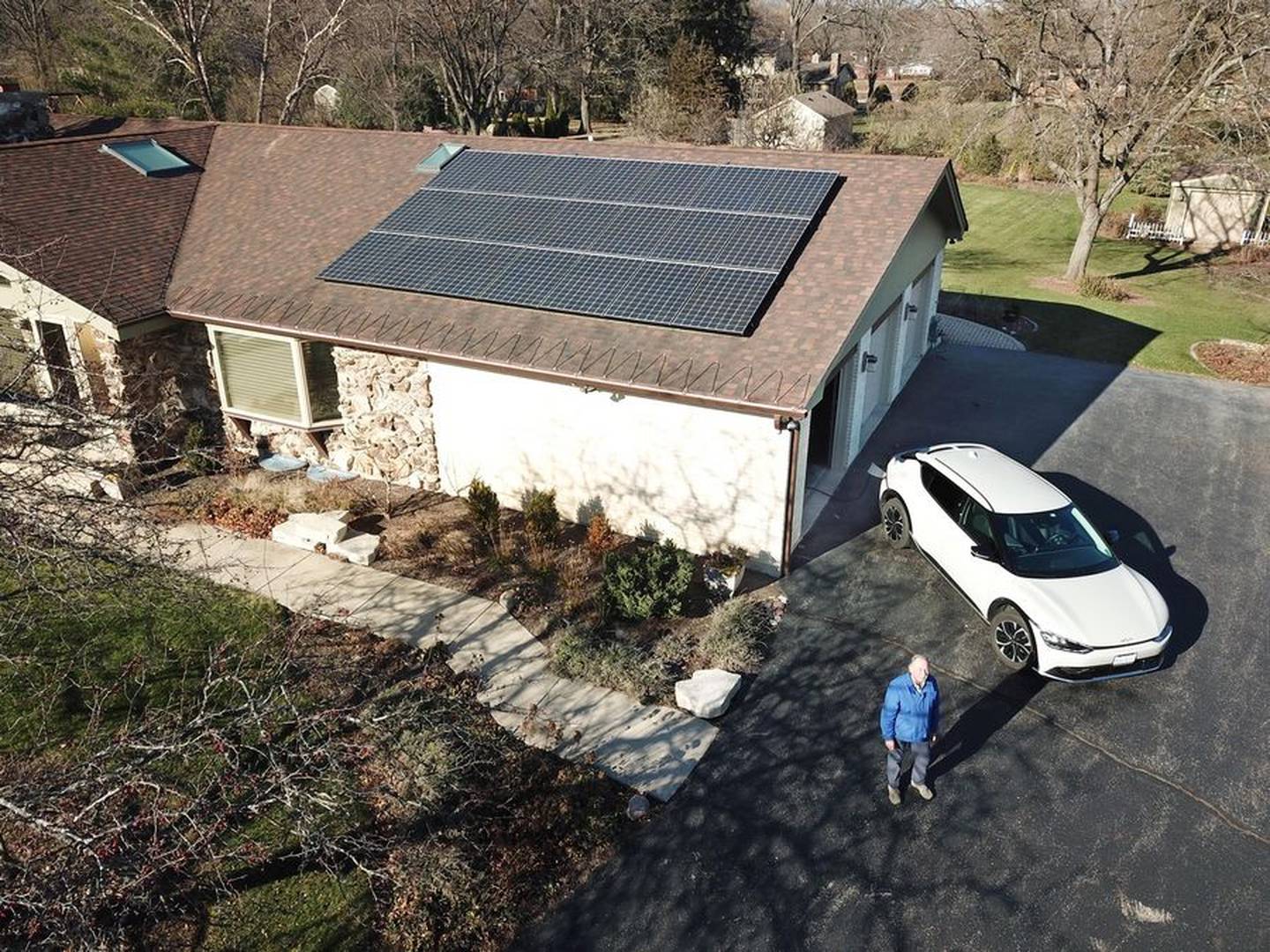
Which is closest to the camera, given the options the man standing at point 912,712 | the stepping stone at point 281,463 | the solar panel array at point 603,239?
the man standing at point 912,712

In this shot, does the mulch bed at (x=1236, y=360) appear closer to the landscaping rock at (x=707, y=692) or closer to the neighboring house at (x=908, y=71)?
the landscaping rock at (x=707, y=692)

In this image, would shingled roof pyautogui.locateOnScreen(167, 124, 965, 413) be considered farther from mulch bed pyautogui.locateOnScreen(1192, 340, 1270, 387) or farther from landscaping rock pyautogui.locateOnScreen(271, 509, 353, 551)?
mulch bed pyautogui.locateOnScreen(1192, 340, 1270, 387)

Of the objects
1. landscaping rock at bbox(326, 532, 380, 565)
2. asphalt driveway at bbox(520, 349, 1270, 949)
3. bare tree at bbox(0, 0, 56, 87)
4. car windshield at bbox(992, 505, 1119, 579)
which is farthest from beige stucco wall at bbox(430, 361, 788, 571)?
bare tree at bbox(0, 0, 56, 87)

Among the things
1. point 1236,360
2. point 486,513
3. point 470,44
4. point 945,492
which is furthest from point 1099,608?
point 470,44

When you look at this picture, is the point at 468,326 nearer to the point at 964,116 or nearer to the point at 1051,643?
the point at 1051,643

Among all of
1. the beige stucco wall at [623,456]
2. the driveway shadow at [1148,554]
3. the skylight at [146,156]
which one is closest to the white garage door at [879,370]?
the driveway shadow at [1148,554]

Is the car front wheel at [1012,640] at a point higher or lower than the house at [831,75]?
lower
